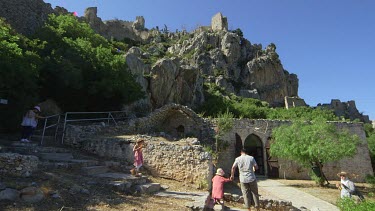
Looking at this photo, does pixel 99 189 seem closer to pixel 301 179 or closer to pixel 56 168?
pixel 56 168

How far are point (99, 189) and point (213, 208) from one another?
259 centimetres

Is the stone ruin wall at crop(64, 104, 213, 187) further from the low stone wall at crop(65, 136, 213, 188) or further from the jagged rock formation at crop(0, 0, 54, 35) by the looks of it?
the jagged rock formation at crop(0, 0, 54, 35)

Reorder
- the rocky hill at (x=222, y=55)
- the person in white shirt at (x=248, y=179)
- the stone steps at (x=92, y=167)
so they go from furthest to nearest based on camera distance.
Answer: the rocky hill at (x=222, y=55)
the stone steps at (x=92, y=167)
the person in white shirt at (x=248, y=179)

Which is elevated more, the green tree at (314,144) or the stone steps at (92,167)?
the green tree at (314,144)

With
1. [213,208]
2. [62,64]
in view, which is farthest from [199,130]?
[213,208]

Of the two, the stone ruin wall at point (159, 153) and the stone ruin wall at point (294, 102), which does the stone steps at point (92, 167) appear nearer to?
the stone ruin wall at point (159, 153)

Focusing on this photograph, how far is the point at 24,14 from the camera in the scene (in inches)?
764

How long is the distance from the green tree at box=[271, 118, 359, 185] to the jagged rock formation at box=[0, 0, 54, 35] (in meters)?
16.2

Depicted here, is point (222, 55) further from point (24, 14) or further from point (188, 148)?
point (188, 148)

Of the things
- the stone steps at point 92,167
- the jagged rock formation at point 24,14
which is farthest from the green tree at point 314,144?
the jagged rock formation at point 24,14

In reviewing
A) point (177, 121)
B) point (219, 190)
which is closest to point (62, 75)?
point (177, 121)

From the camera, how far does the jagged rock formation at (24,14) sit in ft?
60.9

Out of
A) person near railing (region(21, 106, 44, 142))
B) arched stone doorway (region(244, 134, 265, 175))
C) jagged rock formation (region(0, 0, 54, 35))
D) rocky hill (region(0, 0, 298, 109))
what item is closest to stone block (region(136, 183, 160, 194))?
person near railing (region(21, 106, 44, 142))

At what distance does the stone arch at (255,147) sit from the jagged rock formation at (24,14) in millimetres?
14839
